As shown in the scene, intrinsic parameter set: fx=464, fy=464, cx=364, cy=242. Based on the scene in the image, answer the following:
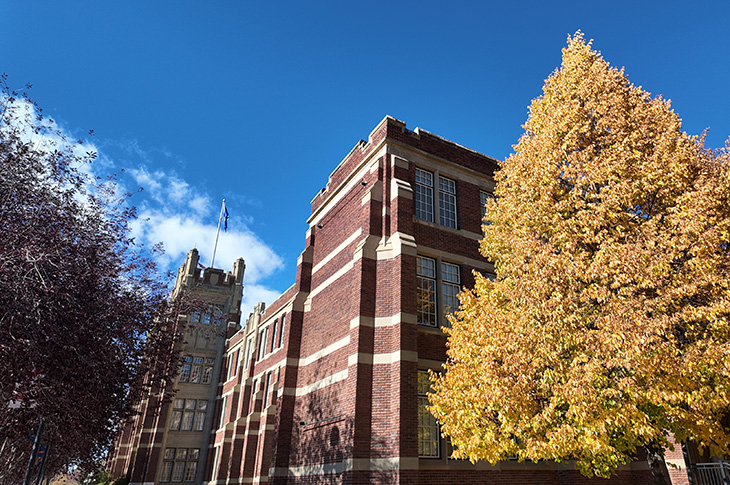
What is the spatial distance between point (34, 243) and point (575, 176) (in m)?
11.9

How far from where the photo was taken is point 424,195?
62.3ft

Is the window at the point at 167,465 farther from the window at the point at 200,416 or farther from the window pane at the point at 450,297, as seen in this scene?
the window pane at the point at 450,297

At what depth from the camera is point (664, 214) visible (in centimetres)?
1114

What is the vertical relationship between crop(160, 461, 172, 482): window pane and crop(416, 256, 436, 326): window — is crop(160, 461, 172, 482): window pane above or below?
below

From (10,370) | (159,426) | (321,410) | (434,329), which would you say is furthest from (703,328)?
(159,426)

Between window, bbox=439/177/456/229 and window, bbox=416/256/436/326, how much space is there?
85.7 inches

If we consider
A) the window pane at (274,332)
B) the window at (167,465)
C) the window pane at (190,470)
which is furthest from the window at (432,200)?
the window at (167,465)

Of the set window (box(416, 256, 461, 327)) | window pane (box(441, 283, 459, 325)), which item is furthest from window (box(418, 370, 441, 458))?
window pane (box(441, 283, 459, 325))

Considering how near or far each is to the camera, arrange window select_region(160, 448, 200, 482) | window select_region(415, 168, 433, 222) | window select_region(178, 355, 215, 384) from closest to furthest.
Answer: window select_region(415, 168, 433, 222), window select_region(160, 448, 200, 482), window select_region(178, 355, 215, 384)

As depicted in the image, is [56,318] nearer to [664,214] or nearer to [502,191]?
[502,191]

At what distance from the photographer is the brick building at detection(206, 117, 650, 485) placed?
1445 cm

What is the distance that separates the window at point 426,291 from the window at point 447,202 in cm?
218

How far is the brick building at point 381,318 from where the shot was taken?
47.4 ft

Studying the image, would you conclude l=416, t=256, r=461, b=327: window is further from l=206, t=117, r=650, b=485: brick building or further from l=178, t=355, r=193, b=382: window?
l=178, t=355, r=193, b=382: window
